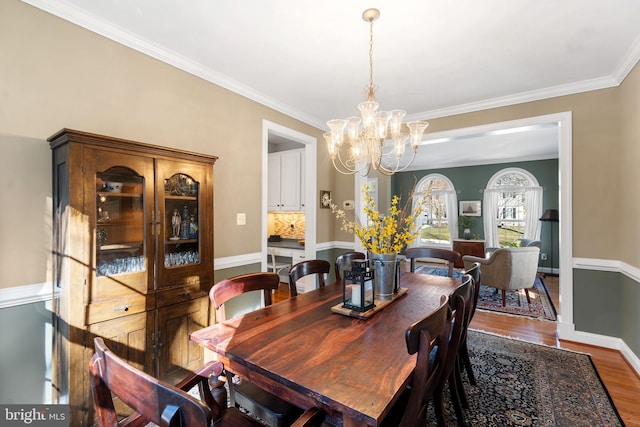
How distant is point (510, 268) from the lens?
13.7 feet

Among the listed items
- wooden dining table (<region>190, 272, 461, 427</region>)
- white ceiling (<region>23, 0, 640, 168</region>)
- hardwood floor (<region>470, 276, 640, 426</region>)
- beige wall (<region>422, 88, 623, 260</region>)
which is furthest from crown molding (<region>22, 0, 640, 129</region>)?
hardwood floor (<region>470, 276, 640, 426</region>)

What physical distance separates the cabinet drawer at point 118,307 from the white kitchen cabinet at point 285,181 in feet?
9.87

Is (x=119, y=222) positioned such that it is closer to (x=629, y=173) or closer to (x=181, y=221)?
(x=181, y=221)

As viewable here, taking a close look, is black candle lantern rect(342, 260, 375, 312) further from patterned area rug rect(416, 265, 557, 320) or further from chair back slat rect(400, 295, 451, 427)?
patterned area rug rect(416, 265, 557, 320)

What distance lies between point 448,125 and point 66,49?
3.86 metres

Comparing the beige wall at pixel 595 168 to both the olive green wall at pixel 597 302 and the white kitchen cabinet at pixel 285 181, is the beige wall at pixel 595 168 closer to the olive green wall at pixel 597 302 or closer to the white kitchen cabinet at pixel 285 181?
the olive green wall at pixel 597 302

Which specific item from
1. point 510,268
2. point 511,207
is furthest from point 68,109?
point 511,207

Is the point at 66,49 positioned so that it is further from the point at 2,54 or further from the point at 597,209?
the point at 597,209

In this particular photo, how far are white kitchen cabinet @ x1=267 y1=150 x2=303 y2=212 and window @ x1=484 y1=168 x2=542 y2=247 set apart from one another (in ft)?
18.0

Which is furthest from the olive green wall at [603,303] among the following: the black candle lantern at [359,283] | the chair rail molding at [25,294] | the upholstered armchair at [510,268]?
the chair rail molding at [25,294]

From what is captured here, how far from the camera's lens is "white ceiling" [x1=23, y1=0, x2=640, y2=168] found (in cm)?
191

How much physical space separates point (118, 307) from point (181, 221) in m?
0.70


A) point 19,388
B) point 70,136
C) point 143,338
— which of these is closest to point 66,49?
point 70,136

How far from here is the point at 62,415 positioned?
5.44 ft
